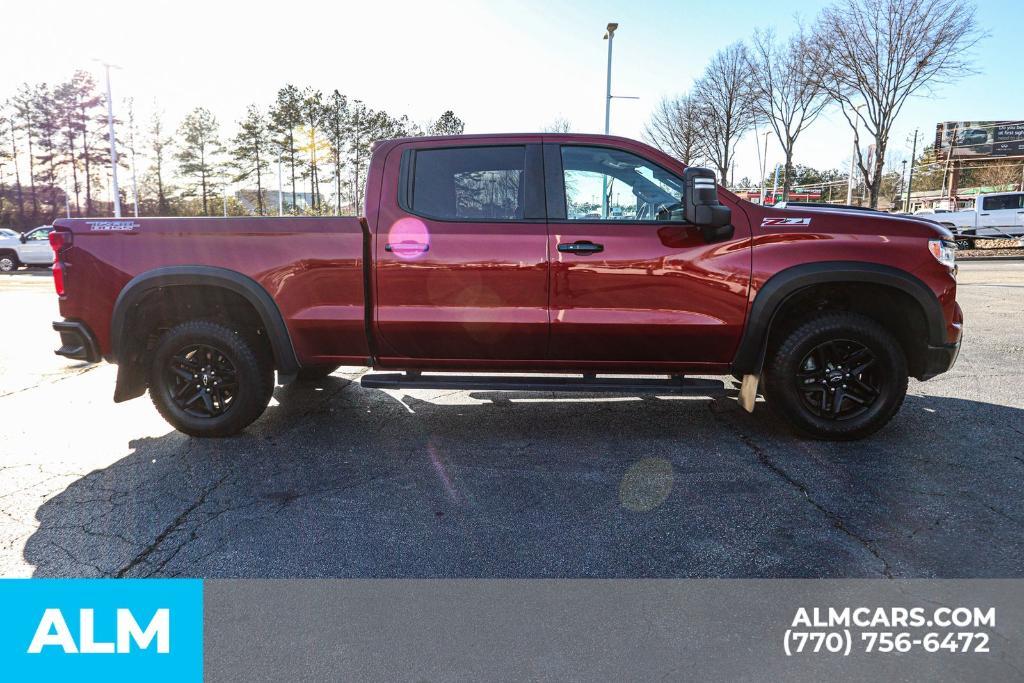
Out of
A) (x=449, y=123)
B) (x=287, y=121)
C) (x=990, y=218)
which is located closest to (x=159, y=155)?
(x=287, y=121)

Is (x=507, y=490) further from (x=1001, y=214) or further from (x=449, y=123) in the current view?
(x=449, y=123)

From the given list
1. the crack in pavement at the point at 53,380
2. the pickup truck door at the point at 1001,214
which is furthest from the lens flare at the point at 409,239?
the pickup truck door at the point at 1001,214

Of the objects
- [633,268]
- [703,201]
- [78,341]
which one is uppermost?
[703,201]

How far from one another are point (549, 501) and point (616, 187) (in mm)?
2078

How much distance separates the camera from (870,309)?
4555mm

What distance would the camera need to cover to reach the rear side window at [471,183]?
4.40 meters

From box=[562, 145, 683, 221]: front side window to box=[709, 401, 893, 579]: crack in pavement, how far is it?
1.63 m

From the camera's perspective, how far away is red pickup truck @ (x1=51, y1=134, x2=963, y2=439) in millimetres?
4242

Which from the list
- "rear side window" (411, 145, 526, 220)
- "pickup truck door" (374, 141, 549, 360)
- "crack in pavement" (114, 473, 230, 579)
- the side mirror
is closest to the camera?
"crack in pavement" (114, 473, 230, 579)

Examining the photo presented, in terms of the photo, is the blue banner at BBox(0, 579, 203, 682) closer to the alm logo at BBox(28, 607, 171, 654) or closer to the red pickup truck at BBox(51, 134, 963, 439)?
the alm logo at BBox(28, 607, 171, 654)

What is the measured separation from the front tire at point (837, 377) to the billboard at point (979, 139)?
2201 inches

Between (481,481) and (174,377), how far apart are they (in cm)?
231

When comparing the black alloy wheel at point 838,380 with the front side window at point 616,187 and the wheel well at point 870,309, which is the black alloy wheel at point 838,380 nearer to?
the wheel well at point 870,309

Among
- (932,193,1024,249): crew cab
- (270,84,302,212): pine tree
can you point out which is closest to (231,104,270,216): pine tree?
(270,84,302,212): pine tree
